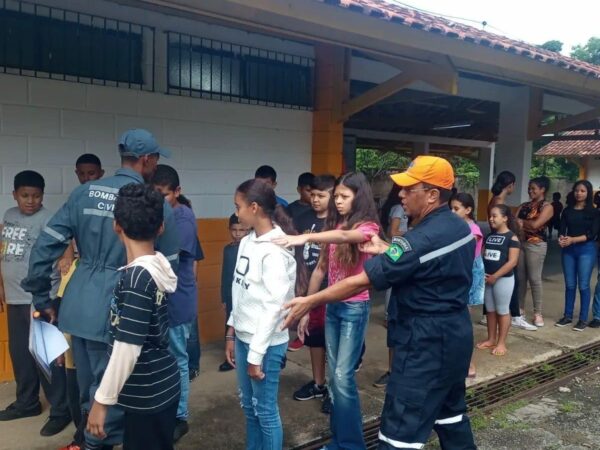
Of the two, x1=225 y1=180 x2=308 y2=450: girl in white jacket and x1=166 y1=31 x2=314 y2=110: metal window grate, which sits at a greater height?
x1=166 y1=31 x2=314 y2=110: metal window grate

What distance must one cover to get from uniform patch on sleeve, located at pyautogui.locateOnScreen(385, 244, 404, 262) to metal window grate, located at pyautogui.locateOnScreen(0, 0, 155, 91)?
313cm

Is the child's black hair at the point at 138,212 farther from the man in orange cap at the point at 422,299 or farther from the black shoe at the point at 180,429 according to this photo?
the black shoe at the point at 180,429

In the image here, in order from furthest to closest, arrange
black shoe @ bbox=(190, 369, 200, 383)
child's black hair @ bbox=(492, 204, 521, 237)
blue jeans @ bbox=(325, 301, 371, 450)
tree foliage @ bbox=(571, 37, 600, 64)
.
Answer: tree foliage @ bbox=(571, 37, 600, 64) → child's black hair @ bbox=(492, 204, 521, 237) → black shoe @ bbox=(190, 369, 200, 383) → blue jeans @ bbox=(325, 301, 371, 450)

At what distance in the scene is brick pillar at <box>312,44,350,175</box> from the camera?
5.96 m

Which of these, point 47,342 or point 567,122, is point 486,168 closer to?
point 567,122

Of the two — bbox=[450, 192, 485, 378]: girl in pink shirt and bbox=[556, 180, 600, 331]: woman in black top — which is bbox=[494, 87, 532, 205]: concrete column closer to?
bbox=[556, 180, 600, 331]: woman in black top

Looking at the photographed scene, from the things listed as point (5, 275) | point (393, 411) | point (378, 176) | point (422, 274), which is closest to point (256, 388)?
point (393, 411)

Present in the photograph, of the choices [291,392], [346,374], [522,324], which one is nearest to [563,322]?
[522,324]

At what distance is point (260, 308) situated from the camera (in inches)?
105

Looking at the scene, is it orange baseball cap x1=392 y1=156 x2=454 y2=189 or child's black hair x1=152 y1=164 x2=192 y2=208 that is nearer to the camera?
orange baseball cap x1=392 y1=156 x2=454 y2=189

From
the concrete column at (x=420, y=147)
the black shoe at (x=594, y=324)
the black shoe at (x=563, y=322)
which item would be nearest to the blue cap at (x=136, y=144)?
the black shoe at (x=563, y=322)

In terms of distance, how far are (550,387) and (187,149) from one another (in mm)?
3712

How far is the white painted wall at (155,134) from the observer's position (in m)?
4.14


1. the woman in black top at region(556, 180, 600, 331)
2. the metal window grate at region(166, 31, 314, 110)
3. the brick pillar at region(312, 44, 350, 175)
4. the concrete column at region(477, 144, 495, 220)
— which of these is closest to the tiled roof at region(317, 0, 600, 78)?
the brick pillar at region(312, 44, 350, 175)
